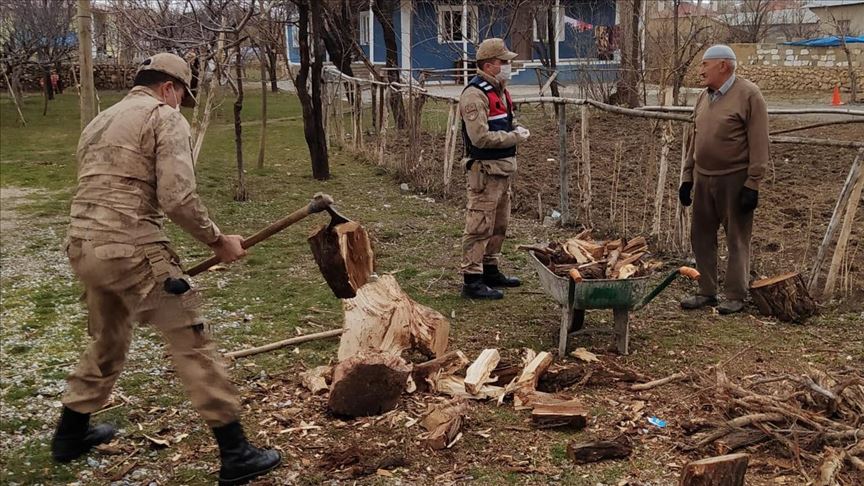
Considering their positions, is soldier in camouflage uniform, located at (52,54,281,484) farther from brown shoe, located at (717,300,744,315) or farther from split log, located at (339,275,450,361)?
brown shoe, located at (717,300,744,315)

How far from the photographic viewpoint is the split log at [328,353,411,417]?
14.8 ft

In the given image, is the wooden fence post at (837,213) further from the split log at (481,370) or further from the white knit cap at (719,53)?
the split log at (481,370)

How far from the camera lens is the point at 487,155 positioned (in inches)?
252

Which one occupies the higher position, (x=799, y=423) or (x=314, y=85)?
(x=314, y=85)

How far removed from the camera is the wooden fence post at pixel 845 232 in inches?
238

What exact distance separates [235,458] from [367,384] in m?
0.91

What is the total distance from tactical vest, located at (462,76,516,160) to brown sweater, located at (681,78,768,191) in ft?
4.64

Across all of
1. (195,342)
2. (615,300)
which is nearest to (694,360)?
(615,300)

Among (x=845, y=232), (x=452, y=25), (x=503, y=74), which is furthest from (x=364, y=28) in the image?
(x=845, y=232)

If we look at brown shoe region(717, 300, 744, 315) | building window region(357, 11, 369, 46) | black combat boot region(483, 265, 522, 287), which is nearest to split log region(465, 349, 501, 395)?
black combat boot region(483, 265, 522, 287)

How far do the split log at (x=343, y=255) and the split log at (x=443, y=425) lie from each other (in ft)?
3.02

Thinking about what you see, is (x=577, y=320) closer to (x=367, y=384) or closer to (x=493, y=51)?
(x=367, y=384)

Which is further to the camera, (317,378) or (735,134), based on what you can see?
→ (735,134)

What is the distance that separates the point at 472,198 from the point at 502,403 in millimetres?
2213
